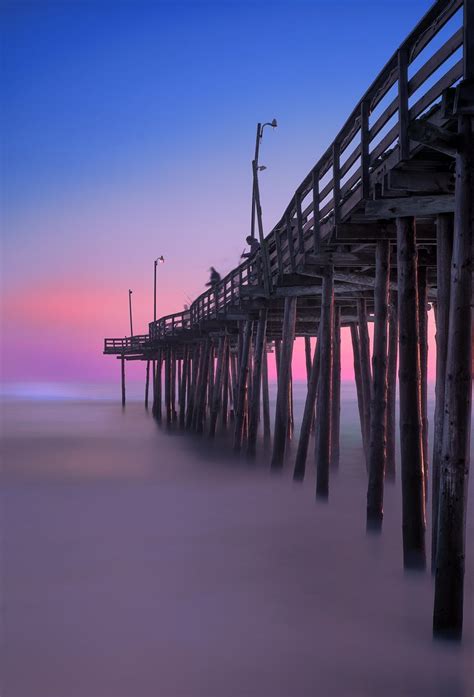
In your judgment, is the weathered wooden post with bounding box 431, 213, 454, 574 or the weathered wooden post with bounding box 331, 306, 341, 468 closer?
the weathered wooden post with bounding box 431, 213, 454, 574

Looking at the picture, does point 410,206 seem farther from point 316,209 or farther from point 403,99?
point 316,209

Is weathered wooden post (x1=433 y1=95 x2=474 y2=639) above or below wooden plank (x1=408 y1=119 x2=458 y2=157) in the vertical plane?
below

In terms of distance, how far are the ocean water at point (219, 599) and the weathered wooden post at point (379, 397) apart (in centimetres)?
50

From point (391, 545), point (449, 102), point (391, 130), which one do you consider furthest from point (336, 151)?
point (391, 545)

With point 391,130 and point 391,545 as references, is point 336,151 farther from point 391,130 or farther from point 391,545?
point 391,545

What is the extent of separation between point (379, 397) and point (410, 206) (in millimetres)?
2523

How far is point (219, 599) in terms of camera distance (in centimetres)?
688

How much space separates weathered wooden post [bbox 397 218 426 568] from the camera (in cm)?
676

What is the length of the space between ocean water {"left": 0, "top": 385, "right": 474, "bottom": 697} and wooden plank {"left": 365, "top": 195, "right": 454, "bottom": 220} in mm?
3532

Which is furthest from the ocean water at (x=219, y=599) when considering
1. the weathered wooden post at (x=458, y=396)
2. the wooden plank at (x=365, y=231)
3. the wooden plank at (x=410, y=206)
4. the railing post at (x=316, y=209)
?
the railing post at (x=316, y=209)

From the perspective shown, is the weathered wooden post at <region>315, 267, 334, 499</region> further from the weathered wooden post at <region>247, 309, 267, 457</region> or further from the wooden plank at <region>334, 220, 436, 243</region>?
the weathered wooden post at <region>247, 309, 267, 457</region>

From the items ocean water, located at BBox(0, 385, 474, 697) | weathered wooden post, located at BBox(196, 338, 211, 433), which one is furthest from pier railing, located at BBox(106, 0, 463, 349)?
weathered wooden post, located at BBox(196, 338, 211, 433)

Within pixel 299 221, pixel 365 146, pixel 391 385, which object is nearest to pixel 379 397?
pixel 391 385

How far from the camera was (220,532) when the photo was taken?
9711mm
